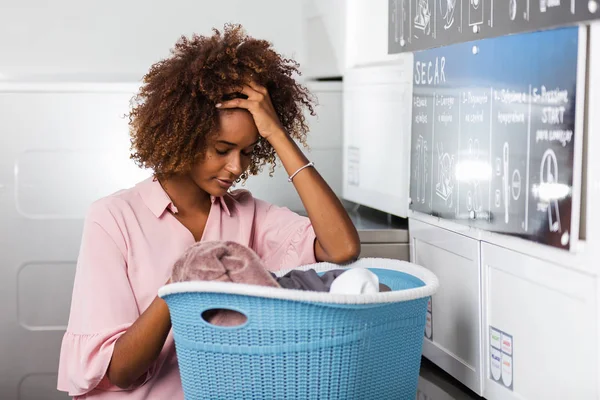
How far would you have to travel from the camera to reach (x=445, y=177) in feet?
6.24

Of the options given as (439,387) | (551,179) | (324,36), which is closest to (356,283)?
(551,179)

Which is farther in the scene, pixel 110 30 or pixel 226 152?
pixel 110 30

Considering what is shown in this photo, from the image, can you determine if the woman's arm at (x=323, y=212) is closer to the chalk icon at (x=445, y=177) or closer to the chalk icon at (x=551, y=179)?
the chalk icon at (x=445, y=177)

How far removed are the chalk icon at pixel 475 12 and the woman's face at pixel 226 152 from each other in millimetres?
477

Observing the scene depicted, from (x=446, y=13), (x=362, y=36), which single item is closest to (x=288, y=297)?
(x=446, y=13)

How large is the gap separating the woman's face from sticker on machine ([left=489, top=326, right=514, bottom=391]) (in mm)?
599

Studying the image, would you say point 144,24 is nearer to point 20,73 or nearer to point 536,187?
point 20,73

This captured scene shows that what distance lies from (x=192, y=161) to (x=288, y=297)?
21.2 inches

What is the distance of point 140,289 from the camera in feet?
5.64

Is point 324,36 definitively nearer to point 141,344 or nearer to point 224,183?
point 224,183

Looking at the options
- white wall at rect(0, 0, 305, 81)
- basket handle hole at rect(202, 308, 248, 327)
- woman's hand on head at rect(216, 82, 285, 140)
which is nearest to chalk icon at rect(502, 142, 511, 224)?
woman's hand on head at rect(216, 82, 285, 140)

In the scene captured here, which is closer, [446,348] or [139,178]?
[446,348]

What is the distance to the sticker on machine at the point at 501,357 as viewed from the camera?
1.64 metres

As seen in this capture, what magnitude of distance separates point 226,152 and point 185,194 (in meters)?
0.18
